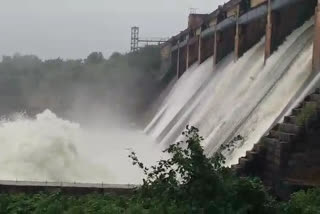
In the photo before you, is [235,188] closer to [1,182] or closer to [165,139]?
[1,182]

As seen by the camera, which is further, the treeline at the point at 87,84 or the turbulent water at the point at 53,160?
the treeline at the point at 87,84

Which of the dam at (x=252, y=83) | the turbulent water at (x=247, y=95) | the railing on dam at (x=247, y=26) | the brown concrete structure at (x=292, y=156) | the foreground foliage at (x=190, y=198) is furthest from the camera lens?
the railing on dam at (x=247, y=26)

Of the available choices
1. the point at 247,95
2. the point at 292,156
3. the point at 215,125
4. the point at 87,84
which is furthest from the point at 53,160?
the point at 87,84

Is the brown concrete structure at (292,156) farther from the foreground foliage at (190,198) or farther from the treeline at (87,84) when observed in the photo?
the treeline at (87,84)

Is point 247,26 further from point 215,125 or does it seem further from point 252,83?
point 215,125

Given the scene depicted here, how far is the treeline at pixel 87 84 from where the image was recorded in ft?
140

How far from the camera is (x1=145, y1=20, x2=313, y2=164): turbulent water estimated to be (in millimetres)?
12641

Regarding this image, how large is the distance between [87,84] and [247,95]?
33767 mm

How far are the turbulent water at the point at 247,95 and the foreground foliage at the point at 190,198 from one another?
460cm

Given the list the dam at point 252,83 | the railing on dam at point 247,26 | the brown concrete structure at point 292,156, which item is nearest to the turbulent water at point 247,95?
the dam at point 252,83

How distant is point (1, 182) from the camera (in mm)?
8320

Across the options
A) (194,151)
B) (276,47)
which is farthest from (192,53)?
(194,151)

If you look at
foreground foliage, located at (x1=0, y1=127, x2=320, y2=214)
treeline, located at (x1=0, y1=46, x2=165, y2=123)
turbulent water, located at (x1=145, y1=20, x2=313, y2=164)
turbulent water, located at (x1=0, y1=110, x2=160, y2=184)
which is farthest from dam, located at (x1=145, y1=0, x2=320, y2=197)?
treeline, located at (x1=0, y1=46, x2=165, y2=123)

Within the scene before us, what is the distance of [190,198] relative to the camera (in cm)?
628
